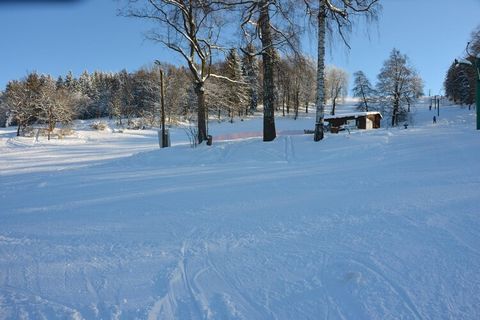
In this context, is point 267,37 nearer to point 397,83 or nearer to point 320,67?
point 320,67

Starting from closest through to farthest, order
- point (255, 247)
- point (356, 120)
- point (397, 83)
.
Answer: point (255, 247)
point (356, 120)
point (397, 83)

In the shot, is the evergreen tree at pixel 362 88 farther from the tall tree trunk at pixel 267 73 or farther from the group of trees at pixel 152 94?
the tall tree trunk at pixel 267 73

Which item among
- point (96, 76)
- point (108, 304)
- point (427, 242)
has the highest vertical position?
point (96, 76)

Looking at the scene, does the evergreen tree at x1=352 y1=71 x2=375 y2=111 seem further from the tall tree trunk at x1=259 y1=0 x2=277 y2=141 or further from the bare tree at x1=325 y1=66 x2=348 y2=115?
the tall tree trunk at x1=259 y1=0 x2=277 y2=141

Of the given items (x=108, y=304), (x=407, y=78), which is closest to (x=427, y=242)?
(x=108, y=304)

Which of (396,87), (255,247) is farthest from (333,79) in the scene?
(255,247)

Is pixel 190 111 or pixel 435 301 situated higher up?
pixel 190 111

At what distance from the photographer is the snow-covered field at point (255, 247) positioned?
8.76 feet

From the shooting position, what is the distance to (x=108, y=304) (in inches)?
109

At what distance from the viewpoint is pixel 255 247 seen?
12.1 ft

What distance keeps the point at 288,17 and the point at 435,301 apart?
37.3ft

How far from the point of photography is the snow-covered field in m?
2.67

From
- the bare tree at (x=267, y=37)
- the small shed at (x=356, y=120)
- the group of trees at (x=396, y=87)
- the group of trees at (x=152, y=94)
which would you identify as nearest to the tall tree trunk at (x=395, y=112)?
the group of trees at (x=396, y=87)

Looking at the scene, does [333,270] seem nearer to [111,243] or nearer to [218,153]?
[111,243]
